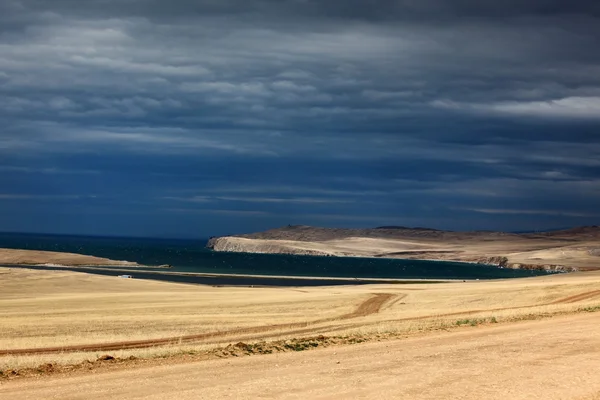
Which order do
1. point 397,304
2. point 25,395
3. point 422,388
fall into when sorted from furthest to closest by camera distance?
point 397,304 → point 422,388 → point 25,395

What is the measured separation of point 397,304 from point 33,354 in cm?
3249

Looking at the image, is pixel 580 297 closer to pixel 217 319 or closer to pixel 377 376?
pixel 217 319

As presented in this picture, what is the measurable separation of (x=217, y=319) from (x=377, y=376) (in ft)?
70.0

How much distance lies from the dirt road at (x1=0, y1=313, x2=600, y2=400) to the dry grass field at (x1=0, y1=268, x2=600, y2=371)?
3.52 m

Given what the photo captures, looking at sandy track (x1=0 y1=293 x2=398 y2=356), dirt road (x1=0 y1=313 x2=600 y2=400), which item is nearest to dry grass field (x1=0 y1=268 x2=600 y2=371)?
sandy track (x1=0 y1=293 x2=398 y2=356)

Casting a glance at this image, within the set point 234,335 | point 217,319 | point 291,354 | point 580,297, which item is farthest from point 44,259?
point 291,354

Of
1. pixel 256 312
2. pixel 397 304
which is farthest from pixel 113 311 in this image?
pixel 397 304

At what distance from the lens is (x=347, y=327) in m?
33.8

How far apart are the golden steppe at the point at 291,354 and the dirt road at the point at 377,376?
0.11 feet

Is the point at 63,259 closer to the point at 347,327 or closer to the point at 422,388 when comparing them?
the point at 347,327

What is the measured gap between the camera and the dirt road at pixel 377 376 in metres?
16.1

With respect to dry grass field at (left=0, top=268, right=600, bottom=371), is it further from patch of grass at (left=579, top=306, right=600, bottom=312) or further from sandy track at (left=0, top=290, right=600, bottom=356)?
patch of grass at (left=579, top=306, right=600, bottom=312)

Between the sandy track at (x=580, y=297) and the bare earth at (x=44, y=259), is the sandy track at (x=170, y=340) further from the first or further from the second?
the bare earth at (x=44, y=259)

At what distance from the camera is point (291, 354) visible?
22.6 meters
